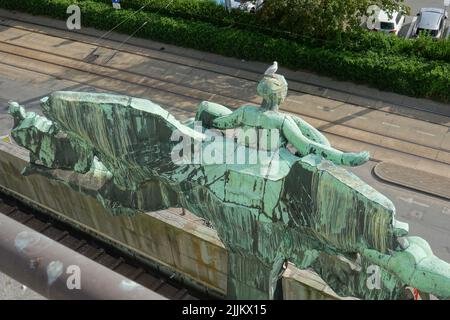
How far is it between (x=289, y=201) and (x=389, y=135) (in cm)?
1342

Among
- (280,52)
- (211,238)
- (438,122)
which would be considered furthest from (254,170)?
(280,52)

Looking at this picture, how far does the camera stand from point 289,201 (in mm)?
10781

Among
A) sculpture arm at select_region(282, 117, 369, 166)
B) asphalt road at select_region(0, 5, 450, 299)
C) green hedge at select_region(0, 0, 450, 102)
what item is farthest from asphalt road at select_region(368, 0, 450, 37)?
sculpture arm at select_region(282, 117, 369, 166)

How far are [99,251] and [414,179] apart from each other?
1215 centimetres

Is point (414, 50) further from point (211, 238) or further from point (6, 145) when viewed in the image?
point (6, 145)

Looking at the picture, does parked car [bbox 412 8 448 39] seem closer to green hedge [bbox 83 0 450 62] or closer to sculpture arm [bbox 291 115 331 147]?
green hedge [bbox 83 0 450 62]

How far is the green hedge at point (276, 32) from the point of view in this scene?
2583 centimetres

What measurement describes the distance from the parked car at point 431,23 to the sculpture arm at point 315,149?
22115 mm

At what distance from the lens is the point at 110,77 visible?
89.2 feet

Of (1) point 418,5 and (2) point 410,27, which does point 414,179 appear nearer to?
(2) point 410,27

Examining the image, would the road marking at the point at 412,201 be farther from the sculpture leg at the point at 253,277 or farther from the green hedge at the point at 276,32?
the green hedge at the point at 276,32

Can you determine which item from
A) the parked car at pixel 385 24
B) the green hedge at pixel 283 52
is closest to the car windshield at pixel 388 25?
the parked car at pixel 385 24

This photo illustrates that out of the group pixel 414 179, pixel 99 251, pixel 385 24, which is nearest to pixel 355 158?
pixel 99 251

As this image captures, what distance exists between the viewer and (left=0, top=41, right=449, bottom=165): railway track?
22795 mm
